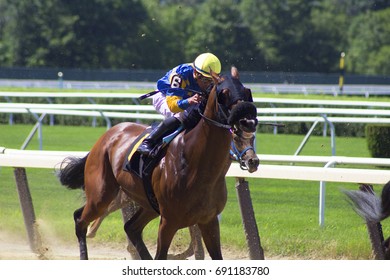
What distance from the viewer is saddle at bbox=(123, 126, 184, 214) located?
4680mm

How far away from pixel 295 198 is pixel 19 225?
1990 mm

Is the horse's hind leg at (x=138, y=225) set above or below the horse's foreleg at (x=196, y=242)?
above

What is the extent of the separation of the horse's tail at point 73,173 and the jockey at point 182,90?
94cm

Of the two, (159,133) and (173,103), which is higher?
(173,103)

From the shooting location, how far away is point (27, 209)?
6168 mm

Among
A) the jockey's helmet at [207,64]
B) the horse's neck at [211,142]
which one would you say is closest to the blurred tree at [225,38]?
the jockey's helmet at [207,64]

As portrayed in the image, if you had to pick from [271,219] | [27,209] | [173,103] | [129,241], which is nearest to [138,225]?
[129,241]

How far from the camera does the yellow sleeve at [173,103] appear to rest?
Answer: 473 cm

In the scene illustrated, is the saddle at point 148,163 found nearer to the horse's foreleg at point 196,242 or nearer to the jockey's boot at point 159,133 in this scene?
the jockey's boot at point 159,133

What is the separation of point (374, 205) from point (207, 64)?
43.4 inches

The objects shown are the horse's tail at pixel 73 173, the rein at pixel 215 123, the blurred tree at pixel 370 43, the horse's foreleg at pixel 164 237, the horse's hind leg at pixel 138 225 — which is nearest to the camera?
the rein at pixel 215 123

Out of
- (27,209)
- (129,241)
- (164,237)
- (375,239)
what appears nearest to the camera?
(164,237)

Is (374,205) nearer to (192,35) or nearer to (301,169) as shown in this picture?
(301,169)

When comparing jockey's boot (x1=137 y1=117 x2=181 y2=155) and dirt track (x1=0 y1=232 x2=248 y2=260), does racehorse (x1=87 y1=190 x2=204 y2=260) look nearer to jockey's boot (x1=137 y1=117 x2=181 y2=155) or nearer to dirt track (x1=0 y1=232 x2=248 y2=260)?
dirt track (x1=0 y1=232 x2=248 y2=260)
